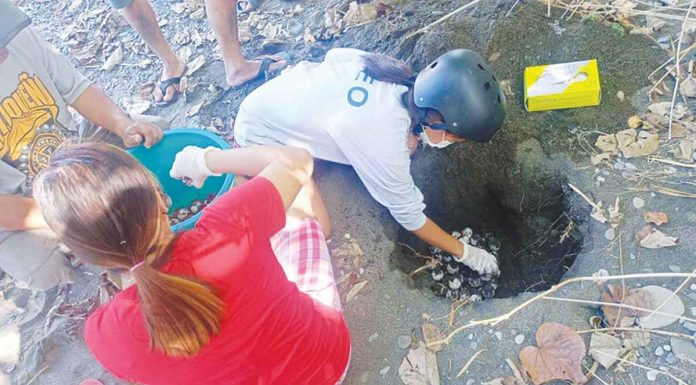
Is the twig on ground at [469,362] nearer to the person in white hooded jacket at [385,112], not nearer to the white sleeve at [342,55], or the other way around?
the person in white hooded jacket at [385,112]

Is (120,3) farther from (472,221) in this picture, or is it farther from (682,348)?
(682,348)

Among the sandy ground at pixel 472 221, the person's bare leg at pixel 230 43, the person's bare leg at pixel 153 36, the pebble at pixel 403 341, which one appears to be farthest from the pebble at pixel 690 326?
the person's bare leg at pixel 153 36

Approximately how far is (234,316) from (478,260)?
138 cm

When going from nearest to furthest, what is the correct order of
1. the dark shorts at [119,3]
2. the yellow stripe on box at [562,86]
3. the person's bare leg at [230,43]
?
the yellow stripe on box at [562,86] → the dark shorts at [119,3] → the person's bare leg at [230,43]

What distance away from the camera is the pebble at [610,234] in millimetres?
2271

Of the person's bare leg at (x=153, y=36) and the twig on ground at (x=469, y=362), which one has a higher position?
the person's bare leg at (x=153, y=36)

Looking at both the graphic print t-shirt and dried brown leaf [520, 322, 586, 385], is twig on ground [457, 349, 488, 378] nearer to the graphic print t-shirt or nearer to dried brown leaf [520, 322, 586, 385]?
dried brown leaf [520, 322, 586, 385]

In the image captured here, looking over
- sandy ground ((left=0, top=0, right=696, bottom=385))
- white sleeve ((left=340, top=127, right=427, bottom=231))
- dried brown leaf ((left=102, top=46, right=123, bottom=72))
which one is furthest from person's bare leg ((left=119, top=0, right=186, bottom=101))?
white sleeve ((left=340, top=127, right=427, bottom=231))

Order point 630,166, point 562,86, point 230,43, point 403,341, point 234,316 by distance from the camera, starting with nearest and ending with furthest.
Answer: point 234,316
point 403,341
point 630,166
point 562,86
point 230,43

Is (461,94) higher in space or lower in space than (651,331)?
higher

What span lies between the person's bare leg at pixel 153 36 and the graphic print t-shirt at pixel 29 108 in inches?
27.3

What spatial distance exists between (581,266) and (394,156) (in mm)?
837

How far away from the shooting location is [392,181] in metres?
2.22

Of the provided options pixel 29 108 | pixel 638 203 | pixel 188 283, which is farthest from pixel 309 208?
pixel 638 203
